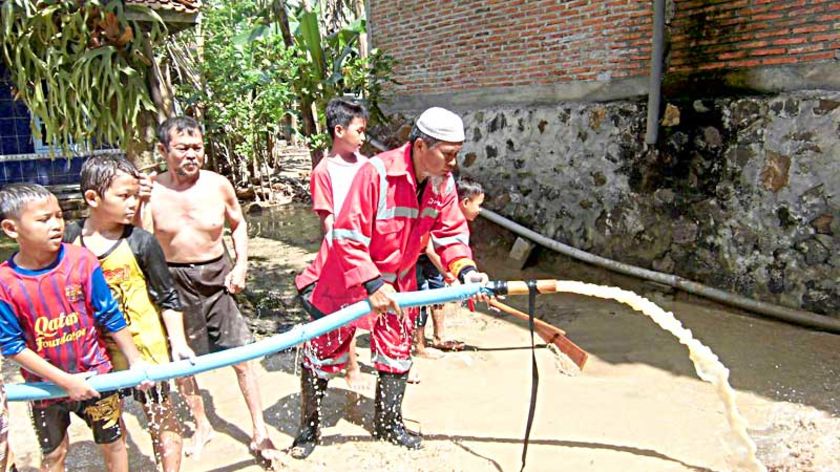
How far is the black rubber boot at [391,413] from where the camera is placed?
3363 millimetres

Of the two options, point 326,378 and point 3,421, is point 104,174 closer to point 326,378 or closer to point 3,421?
point 3,421

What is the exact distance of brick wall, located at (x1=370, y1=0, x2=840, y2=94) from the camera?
4.88m

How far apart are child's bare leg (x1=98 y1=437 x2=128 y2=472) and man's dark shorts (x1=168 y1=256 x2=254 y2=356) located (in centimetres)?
68

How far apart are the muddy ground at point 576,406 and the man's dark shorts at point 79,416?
0.81m

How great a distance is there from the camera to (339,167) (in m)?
4.02

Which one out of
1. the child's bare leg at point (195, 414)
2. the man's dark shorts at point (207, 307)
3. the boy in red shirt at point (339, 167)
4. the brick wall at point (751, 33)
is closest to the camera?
the man's dark shorts at point (207, 307)

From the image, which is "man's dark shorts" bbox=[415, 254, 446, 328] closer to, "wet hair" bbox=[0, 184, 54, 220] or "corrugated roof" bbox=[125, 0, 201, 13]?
"wet hair" bbox=[0, 184, 54, 220]

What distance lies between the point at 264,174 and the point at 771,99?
967 cm

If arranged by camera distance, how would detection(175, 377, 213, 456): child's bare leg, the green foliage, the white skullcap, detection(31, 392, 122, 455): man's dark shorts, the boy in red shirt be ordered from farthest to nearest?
→ the green foliage
the boy in red shirt
detection(175, 377, 213, 456): child's bare leg
the white skullcap
detection(31, 392, 122, 455): man's dark shorts

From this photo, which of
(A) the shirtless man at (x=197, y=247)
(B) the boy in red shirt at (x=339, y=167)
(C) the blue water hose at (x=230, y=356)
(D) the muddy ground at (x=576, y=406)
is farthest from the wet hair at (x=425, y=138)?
(D) the muddy ground at (x=576, y=406)

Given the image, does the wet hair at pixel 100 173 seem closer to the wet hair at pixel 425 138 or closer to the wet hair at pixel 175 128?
the wet hair at pixel 175 128

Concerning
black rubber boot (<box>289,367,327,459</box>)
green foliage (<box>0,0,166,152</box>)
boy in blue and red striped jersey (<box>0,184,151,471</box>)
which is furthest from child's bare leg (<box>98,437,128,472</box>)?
green foliage (<box>0,0,166,152</box>)

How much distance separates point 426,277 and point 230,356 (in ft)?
6.97

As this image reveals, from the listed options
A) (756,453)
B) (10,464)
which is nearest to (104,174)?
(10,464)
